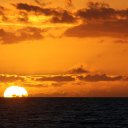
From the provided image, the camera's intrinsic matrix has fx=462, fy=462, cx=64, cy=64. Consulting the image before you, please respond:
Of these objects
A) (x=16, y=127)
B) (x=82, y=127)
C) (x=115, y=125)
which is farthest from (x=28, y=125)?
(x=115, y=125)

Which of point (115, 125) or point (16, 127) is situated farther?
point (115, 125)

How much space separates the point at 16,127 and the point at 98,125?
18720 millimetres

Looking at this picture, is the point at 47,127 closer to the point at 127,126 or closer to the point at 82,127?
the point at 82,127

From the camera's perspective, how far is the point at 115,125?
101250 millimetres

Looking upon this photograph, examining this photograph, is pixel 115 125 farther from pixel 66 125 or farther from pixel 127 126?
pixel 66 125

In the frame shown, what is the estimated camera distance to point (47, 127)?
94.1 meters

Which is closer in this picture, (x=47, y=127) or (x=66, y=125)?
(x=47, y=127)

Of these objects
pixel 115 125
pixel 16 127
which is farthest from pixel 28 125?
pixel 115 125

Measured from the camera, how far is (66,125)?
330 feet

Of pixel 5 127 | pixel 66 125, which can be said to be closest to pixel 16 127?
pixel 5 127

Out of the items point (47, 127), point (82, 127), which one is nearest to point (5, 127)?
point (47, 127)

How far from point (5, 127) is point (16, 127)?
242cm

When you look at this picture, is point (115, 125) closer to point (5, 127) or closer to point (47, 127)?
point (47, 127)

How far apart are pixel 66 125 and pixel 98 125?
704cm
